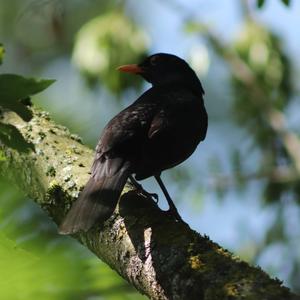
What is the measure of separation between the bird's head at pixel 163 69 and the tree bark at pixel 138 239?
1.67 m

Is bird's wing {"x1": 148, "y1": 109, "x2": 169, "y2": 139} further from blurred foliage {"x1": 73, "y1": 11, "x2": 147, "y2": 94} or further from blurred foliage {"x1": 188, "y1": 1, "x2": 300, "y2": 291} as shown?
blurred foliage {"x1": 188, "y1": 1, "x2": 300, "y2": 291}

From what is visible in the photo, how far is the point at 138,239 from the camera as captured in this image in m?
2.62

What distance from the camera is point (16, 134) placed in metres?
1.93

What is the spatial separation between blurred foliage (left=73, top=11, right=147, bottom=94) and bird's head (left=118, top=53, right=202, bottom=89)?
10.2 inches

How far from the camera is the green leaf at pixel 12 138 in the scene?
1895mm

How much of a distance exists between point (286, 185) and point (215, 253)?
4765mm

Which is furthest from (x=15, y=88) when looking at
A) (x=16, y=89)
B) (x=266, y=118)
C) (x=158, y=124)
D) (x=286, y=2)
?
(x=266, y=118)

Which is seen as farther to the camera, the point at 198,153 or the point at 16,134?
the point at 198,153

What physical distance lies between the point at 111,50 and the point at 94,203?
3.23 meters

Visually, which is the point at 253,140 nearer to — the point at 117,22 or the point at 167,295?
the point at 117,22

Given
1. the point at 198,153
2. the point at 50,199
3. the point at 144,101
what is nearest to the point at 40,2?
the point at 144,101

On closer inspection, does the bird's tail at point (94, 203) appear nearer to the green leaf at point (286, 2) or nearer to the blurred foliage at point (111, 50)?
the green leaf at point (286, 2)

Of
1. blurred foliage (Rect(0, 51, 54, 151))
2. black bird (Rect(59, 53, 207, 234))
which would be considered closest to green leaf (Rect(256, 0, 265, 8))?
black bird (Rect(59, 53, 207, 234))

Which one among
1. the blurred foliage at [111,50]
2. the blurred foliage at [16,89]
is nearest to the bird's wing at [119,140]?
the blurred foliage at [16,89]
